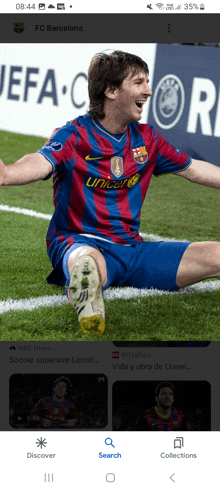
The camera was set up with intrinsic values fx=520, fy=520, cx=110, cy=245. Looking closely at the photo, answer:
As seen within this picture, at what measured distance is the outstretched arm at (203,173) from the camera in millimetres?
2680

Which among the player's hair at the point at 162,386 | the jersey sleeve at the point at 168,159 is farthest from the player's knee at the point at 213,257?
the player's hair at the point at 162,386

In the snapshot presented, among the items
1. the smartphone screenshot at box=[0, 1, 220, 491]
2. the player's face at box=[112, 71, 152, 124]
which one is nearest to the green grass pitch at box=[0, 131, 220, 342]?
the smartphone screenshot at box=[0, 1, 220, 491]

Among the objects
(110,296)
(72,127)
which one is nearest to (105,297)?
(110,296)

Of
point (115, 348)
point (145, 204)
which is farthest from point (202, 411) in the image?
point (145, 204)

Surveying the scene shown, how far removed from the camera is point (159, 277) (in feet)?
8.46

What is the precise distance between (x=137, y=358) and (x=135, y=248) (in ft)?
3.58

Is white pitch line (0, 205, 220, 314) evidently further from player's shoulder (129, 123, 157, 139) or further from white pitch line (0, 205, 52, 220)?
white pitch line (0, 205, 52, 220)

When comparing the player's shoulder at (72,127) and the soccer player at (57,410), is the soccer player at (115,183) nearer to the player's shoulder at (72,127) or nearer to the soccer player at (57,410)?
the player's shoulder at (72,127)

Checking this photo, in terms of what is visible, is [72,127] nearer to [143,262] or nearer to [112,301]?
[143,262]

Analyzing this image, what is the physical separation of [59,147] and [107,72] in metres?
0.43

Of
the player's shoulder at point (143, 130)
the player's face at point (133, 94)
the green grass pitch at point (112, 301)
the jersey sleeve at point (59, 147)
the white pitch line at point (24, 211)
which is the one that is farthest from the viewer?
the white pitch line at point (24, 211)

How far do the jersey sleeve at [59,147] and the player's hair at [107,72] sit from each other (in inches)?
7.0
